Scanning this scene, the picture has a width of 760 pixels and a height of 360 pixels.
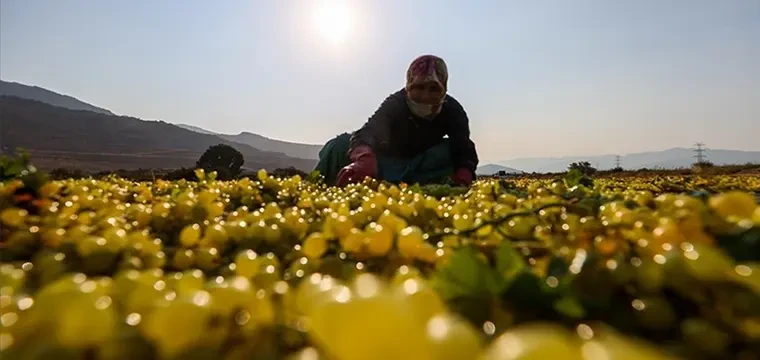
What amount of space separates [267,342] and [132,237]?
14.6 inches

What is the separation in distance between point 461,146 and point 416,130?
0.37 metres

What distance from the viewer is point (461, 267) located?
324 millimetres

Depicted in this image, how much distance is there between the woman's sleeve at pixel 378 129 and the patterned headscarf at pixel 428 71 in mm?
301

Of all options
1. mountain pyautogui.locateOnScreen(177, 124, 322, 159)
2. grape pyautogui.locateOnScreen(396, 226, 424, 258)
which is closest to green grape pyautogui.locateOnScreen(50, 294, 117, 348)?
grape pyautogui.locateOnScreen(396, 226, 424, 258)

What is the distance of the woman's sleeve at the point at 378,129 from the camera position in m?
3.27

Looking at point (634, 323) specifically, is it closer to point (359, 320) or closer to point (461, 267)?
point (461, 267)

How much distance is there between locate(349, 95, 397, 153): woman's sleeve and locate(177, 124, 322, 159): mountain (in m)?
104

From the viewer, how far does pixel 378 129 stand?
3.55 m

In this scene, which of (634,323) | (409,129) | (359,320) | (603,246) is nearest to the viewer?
(359,320)

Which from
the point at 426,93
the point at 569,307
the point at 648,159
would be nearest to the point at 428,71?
the point at 426,93

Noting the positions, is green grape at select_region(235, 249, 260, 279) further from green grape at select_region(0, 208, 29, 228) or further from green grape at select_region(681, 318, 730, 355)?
green grape at select_region(0, 208, 29, 228)

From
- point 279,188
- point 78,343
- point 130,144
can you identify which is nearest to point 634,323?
point 78,343

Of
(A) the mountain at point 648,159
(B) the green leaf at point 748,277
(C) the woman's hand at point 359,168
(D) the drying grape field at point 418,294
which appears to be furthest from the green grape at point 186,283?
(A) the mountain at point 648,159

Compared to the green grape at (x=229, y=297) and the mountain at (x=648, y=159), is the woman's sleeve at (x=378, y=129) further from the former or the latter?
→ the mountain at (x=648, y=159)
